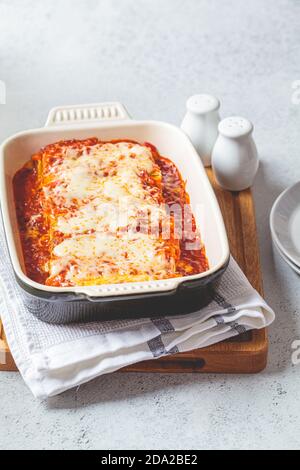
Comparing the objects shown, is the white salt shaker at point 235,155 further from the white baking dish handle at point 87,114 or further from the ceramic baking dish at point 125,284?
the white baking dish handle at point 87,114

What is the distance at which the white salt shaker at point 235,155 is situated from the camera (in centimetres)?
266

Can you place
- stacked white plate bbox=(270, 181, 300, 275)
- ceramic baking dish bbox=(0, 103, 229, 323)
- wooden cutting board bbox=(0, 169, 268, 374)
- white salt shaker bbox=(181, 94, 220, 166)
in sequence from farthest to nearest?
1. white salt shaker bbox=(181, 94, 220, 166)
2. stacked white plate bbox=(270, 181, 300, 275)
3. wooden cutting board bbox=(0, 169, 268, 374)
4. ceramic baking dish bbox=(0, 103, 229, 323)

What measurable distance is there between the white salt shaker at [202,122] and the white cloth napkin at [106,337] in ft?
2.29

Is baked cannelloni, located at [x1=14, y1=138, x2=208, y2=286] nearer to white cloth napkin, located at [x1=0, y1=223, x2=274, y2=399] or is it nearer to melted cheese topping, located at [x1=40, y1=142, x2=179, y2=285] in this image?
melted cheese topping, located at [x1=40, y1=142, x2=179, y2=285]

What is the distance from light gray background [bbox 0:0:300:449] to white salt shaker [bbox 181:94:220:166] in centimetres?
21

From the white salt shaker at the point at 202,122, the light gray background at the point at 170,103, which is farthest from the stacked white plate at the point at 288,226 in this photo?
the white salt shaker at the point at 202,122

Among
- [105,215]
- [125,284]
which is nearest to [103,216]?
[105,215]

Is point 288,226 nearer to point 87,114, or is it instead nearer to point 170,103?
point 87,114

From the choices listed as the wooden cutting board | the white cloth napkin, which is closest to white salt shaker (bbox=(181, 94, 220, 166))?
the white cloth napkin

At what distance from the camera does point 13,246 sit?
2166 millimetres

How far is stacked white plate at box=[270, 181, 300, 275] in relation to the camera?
2.35 m

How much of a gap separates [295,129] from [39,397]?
1.49 metres

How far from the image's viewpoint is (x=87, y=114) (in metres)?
2.72

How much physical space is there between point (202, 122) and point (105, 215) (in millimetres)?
593
